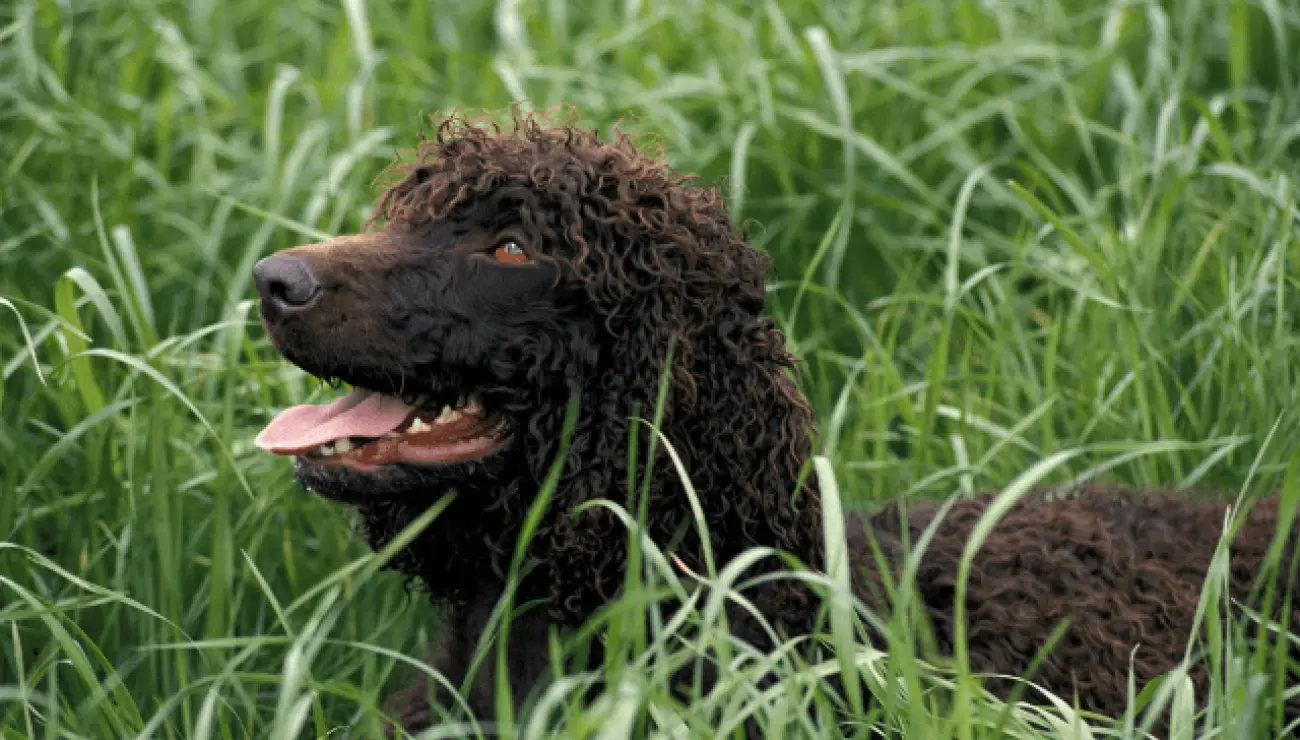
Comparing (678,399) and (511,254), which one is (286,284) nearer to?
(511,254)

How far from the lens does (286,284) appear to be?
8.66 ft

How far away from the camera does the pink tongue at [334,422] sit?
2.73m

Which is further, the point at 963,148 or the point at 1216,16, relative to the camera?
the point at 1216,16

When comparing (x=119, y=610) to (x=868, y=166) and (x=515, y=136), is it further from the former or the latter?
(x=868, y=166)

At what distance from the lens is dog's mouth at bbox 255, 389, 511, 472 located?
8.90 feet

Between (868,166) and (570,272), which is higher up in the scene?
(570,272)

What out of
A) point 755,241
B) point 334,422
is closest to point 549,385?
point 334,422

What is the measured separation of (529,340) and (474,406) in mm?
163

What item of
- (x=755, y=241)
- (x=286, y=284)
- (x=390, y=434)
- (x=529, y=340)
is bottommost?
(x=755, y=241)

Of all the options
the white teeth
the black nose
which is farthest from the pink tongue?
the black nose

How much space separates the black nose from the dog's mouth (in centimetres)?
24

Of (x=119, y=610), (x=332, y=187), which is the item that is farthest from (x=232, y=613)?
(x=332, y=187)

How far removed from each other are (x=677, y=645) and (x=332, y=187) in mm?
2058

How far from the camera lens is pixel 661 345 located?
2730mm
